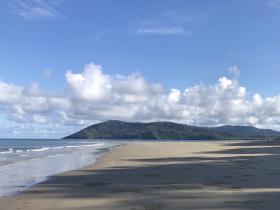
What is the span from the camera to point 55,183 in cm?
2228

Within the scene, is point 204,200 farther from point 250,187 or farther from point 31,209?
point 31,209

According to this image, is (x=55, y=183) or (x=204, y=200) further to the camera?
(x=55, y=183)

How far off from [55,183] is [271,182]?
9.28 metres

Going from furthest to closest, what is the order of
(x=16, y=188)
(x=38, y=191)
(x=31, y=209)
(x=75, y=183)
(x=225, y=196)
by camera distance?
(x=75, y=183), (x=16, y=188), (x=38, y=191), (x=225, y=196), (x=31, y=209)

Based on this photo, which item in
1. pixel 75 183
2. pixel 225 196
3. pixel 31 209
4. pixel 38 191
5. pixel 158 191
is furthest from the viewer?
pixel 75 183

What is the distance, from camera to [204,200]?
1529 centimetres

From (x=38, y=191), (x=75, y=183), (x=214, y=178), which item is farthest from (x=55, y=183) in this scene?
(x=214, y=178)

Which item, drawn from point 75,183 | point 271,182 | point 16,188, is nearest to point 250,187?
point 271,182

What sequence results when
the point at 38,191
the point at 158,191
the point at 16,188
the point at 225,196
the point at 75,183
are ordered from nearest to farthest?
the point at 225,196, the point at 158,191, the point at 38,191, the point at 16,188, the point at 75,183

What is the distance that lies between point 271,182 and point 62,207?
9.25 m

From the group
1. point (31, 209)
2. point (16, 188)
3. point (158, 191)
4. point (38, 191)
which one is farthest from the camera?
point (16, 188)

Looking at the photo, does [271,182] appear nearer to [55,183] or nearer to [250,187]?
[250,187]

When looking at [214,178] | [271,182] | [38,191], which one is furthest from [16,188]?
[271,182]

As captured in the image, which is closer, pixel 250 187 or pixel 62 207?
pixel 62 207
